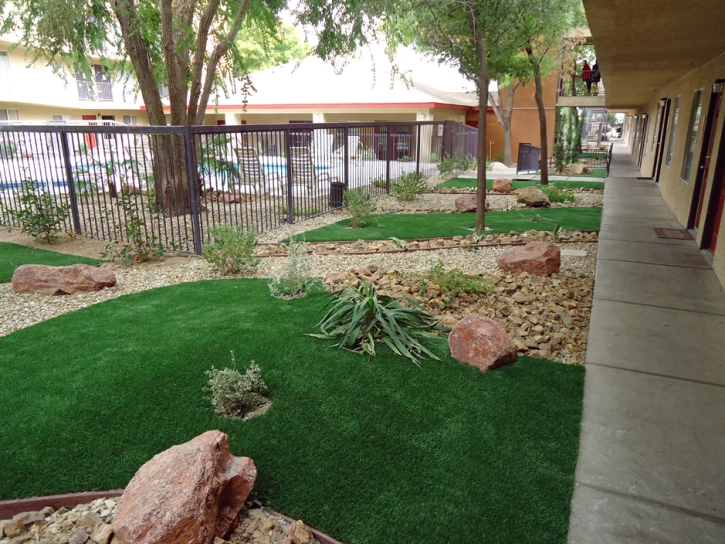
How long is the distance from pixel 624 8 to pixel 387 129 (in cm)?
991

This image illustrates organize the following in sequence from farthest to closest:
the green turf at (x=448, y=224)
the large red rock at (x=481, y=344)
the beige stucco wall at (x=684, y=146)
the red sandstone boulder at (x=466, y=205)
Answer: the red sandstone boulder at (x=466, y=205) → the green turf at (x=448, y=224) → the beige stucco wall at (x=684, y=146) → the large red rock at (x=481, y=344)

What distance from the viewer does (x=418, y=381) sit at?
3.81 m

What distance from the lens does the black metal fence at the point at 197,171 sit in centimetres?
797

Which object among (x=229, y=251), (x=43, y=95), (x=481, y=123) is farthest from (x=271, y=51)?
(x=229, y=251)

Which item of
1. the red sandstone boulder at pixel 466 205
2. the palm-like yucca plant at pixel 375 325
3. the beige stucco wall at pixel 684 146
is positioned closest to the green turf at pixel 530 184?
the beige stucco wall at pixel 684 146

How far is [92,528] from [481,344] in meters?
2.74

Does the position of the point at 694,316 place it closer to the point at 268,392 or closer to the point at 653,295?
the point at 653,295

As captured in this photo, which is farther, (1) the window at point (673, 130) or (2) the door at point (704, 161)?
(1) the window at point (673, 130)

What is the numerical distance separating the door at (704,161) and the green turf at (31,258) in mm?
→ 9168

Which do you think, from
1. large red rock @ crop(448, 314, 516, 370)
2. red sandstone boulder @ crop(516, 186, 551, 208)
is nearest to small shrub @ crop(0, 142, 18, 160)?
large red rock @ crop(448, 314, 516, 370)

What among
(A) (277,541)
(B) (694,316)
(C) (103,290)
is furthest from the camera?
(C) (103,290)

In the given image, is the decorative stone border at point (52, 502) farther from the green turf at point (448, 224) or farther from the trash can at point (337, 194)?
the trash can at point (337, 194)

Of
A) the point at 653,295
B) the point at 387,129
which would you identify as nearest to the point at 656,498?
the point at 653,295

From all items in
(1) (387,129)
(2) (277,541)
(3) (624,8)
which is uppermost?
(3) (624,8)
